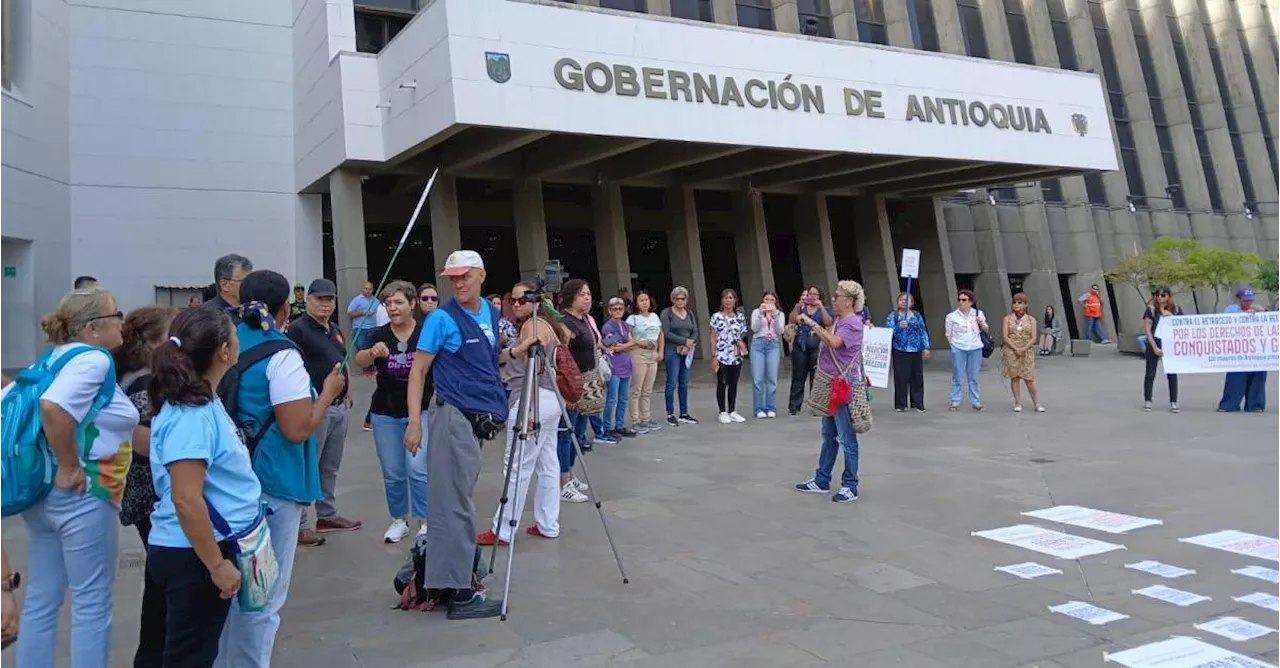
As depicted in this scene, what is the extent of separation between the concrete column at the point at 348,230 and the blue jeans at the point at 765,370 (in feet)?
30.6

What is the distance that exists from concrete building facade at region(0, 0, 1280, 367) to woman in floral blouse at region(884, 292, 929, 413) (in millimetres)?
6189

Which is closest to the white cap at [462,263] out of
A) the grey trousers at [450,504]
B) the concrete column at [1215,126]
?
the grey trousers at [450,504]

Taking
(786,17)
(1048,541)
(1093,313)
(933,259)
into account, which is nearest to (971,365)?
(1048,541)

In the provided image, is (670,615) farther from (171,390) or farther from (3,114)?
(3,114)

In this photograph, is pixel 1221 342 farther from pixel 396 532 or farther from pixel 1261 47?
pixel 1261 47

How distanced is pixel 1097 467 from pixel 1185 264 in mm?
21942

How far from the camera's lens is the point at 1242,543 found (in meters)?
6.07

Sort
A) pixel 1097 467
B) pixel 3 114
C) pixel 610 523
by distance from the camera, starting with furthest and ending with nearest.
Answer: pixel 3 114
pixel 1097 467
pixel 610 523

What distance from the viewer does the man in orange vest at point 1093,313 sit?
2942cm

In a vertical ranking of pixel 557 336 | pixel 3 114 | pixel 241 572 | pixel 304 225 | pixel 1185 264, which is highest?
pixel 3 114

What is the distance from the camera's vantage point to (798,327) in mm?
13477

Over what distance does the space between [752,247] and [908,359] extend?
12330 millimetres

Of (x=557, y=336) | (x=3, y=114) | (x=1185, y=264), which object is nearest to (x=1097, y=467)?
(x=557, y=336)

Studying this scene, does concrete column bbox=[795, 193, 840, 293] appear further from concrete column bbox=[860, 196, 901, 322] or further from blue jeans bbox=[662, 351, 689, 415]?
blue jeans bbox=[662, 351, 689, 415]
